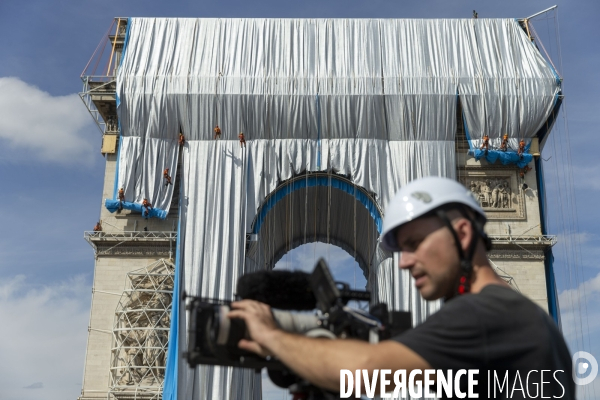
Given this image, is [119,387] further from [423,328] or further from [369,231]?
[423,328]

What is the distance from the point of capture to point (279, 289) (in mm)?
2727

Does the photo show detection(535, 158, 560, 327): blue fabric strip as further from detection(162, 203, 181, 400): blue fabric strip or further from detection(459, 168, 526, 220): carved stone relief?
detection(162, 203, 181, 400): blue fabric strip

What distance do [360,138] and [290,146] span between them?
2234 millimetres

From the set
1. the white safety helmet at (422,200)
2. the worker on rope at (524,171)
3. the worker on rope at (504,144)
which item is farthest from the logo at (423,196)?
the worker on rope at (524,171)

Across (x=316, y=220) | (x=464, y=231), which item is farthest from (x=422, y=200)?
(x=316, y=220)

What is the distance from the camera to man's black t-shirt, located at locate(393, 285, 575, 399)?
1.92 m

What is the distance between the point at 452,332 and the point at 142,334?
18.8 m

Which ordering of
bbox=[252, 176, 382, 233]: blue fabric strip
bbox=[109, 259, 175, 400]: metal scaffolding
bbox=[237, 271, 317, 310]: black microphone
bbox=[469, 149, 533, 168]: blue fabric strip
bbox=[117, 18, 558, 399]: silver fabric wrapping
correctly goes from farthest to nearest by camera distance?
bbox=[252, 176, 382, 233]: blue fabric strip < bbox=[469, 149, 533, 168]: blue fabric strip < bbox=[117, 18, 558, 399]: silver fabric wrapping < bbox=[109, 259, 175, 400]: metal scaffolding < bbox=[237, 271, 317, 310]: black microphone

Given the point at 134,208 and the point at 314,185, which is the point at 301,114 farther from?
the point at 134,208

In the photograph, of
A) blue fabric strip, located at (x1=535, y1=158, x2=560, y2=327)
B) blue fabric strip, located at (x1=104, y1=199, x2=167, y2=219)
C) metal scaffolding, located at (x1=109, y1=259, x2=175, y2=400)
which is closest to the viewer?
metal scaffolding, located at (x1=109, y1=259, x2=175, y2=400)

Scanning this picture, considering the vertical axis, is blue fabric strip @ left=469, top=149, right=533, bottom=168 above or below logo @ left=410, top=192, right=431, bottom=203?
above

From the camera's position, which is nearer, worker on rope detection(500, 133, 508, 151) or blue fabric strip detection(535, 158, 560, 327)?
blue fabric strip detection(535, 158, 560, 327)

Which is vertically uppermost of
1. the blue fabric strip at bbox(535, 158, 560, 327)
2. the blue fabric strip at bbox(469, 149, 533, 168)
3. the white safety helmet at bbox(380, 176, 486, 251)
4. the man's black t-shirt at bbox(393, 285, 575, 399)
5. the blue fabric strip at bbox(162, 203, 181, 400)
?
the blue fabric strip at bbox(469, 149, 533, 168)

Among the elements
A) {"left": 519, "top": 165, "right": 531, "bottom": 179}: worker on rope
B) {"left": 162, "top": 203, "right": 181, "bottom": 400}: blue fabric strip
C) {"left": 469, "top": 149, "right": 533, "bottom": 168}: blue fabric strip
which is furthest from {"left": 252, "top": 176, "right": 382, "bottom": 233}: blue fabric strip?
{"left": 519, "top": 165, "right": 531, "bottom": 179}: worker on rope
